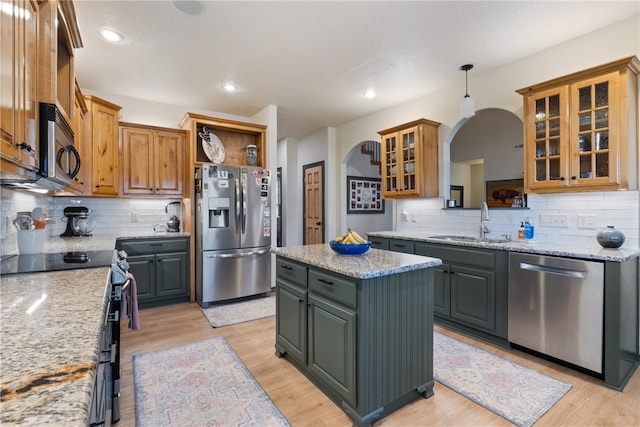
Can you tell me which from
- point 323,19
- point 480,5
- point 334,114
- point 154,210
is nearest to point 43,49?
point 323,19

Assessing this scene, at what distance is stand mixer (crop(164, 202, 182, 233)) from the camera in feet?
14.2

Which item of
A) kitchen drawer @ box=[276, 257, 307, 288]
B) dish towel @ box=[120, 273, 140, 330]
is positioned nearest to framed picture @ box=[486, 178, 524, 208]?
kitchen drawer @ box=[276, 257, 307, 288]

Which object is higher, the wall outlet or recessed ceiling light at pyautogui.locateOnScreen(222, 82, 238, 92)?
recessed ceiling light at pyautogui.locateOnScreen(222, 82, 238, 92)

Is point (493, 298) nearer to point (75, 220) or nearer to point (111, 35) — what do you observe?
point (111, 35)

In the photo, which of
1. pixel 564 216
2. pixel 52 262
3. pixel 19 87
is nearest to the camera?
pixel 19 87

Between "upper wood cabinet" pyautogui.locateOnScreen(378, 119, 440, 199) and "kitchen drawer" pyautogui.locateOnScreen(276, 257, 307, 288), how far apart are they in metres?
2.08

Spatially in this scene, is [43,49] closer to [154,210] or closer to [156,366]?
[156,366]

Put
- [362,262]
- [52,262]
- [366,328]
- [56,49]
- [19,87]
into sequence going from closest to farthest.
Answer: [19,87] → [56,49] → [366,328] → [52,262] → [362,262]

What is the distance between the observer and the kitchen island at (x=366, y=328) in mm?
1754

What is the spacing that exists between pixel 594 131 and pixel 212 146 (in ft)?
13.4

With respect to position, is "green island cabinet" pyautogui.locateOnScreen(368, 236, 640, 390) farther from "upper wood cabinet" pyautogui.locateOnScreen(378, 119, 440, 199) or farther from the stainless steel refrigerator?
the stainless steel refrigerator

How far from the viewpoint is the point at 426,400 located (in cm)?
202

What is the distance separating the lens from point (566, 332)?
7.70 feet

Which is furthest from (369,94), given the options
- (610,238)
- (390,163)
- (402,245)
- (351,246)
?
(610,238)
